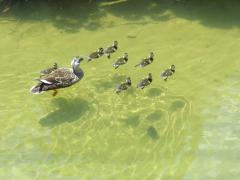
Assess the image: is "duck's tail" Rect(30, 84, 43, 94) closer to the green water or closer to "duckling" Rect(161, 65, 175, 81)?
the green water

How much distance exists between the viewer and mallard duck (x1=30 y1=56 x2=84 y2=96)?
1045 centimetres

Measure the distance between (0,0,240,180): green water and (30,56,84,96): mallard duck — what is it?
0.34m

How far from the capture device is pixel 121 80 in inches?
445

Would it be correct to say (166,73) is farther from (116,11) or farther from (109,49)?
(116,11)

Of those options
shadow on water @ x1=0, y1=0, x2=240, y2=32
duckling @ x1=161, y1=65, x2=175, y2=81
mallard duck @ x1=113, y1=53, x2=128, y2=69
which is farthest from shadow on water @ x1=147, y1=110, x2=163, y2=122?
shadow on water @ x1=0, y1=0, x2=240, y2=32

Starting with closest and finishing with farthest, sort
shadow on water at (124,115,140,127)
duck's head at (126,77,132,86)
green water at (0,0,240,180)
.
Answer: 1. green water at (0,0,240,180)
2. shadow on water at (124,115,140,127)
3. duck's head at (126,77,132,86)

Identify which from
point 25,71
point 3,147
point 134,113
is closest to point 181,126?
point 134,113

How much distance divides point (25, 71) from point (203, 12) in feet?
18.1

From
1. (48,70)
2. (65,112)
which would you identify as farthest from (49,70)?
(65,112)

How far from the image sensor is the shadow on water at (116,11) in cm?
1398

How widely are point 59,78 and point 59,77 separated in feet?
0.09

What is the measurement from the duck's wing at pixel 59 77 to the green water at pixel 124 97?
0.43 m

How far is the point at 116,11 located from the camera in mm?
14719

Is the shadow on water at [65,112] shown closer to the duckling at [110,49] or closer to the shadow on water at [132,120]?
the shadow on water at [132,120]
